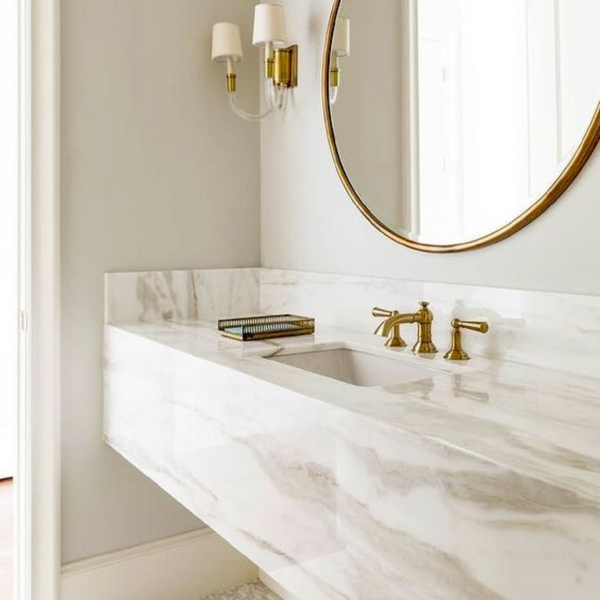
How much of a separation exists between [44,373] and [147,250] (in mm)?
483

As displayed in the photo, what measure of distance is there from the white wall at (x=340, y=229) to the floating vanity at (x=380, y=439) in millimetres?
46

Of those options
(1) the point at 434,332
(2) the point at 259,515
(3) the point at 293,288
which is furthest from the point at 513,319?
(3) the point at 293,288

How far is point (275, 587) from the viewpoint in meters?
2.25

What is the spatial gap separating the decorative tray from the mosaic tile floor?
1.03 m

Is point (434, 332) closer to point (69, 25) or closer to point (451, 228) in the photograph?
point (451, 228)

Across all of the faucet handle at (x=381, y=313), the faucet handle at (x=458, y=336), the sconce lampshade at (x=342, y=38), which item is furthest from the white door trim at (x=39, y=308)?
the faucet handle at (x=458, y=336)

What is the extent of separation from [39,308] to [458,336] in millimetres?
1219

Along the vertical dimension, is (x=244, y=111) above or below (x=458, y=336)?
above

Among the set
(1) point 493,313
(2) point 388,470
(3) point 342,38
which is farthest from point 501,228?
(3) point 342,38

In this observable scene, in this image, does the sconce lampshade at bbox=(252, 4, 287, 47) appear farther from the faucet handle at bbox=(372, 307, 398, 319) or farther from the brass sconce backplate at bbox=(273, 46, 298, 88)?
the faucet handle at bbox=(372, 307, 398, 319)

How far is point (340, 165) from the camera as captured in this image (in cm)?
187

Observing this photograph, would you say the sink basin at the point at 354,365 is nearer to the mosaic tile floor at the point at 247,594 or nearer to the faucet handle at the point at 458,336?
the faucet handle at the point at 458,336

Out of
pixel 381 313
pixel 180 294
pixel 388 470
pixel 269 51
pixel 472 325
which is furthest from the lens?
pixel 180 294

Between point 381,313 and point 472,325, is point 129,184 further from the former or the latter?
point 472,325
